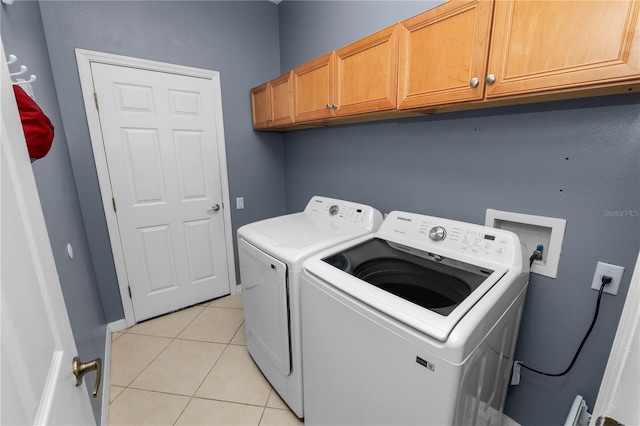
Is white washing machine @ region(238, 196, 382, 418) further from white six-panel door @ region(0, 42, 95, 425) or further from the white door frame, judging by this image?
the white door frame

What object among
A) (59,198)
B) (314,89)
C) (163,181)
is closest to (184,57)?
(163,181)

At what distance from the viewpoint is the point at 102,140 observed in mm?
1997

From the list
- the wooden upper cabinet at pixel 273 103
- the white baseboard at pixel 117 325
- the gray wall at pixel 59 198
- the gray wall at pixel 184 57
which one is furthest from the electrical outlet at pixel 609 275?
the white baseboard at pixel 117 325

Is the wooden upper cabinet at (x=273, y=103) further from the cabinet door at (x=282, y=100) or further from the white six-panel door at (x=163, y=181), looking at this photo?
the white six-panel door at (x=163, y=181)

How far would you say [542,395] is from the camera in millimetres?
1324

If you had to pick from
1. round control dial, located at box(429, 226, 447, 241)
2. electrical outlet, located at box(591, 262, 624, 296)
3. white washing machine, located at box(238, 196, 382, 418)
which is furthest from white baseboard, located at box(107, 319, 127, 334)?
electrical outlet, located at box(591, 262, 624, 296)

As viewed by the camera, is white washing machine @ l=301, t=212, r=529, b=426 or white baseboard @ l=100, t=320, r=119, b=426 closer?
white washing machine @ l=301, t=212, r=529, b=426

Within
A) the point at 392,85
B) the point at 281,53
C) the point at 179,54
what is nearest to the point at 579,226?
the point at 392,85

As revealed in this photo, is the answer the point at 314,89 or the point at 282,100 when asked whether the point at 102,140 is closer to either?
the point at 282,100

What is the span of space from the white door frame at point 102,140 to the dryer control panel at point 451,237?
1.65m

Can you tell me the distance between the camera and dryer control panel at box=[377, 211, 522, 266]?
1176mm

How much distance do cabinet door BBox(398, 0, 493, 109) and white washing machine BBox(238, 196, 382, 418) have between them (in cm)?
→ 77

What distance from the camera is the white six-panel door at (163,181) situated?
2047 millimetres

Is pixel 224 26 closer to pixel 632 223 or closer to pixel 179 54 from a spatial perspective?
pixel 179 54
